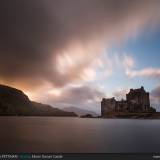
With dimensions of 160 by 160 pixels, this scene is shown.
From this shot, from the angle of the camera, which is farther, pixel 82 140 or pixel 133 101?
pixel 82 140

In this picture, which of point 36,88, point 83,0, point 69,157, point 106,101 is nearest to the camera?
point 69,157

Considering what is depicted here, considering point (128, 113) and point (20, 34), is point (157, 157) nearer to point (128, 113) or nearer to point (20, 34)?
point (20, 34)

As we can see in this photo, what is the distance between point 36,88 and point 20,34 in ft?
2.92

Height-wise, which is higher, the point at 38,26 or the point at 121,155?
the point at 38,26

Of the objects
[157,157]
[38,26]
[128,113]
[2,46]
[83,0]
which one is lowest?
[157,157]

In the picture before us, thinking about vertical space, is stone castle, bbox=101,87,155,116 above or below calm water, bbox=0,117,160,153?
above

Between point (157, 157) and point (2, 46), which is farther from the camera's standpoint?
point (2, 46)

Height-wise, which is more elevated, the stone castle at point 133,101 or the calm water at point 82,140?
the stone castle at point 133,101

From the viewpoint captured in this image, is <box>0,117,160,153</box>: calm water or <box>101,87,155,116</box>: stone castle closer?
<box>0,117,160,153</box>: calm water

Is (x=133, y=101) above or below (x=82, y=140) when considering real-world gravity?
above

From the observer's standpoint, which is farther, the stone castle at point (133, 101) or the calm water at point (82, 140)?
the stone castle at point (133, 101)

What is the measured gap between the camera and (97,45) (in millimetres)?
4094

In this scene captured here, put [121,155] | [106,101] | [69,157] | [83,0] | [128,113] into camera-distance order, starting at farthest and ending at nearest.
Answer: [128,113]
[106,101]
[83,0]
[121,155]
[69,157]

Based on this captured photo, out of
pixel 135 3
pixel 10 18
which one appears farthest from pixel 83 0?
pixel 10 18
